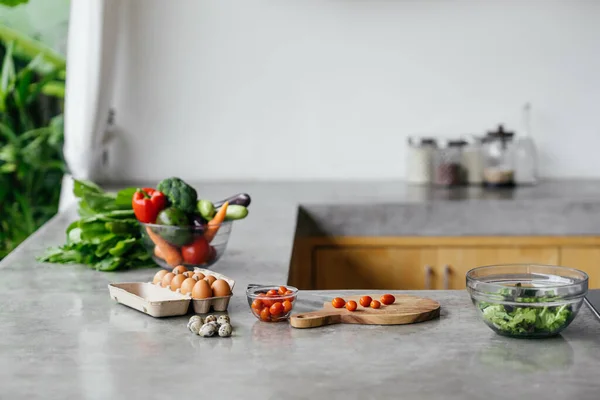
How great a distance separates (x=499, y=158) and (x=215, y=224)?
1.81 m

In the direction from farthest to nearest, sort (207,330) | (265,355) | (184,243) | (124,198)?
(124,198) < (184,243) < (207,330) < (265,355)

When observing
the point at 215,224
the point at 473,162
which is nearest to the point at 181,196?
the point at 215,224

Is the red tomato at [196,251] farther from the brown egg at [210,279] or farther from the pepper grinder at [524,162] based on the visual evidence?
the pepper grinder at [524,162]

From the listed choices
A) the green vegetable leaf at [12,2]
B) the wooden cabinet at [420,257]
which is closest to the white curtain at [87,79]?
the green vegetable leaf at [12,2]

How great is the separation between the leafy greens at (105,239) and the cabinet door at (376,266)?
1.03 m

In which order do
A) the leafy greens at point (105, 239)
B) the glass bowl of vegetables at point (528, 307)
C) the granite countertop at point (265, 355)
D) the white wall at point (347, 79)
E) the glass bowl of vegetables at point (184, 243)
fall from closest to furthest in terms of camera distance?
the granite countertop at point (265, 355), the glass bowl of vegetables at point (528, 307), the glass bowl of vegetables at point (184, 243), the leafy greens at point (105, 239), the white wall at point (347, 79)

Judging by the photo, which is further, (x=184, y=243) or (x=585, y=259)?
(x=585, y=259)

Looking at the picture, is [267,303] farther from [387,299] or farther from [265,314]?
[387,299]

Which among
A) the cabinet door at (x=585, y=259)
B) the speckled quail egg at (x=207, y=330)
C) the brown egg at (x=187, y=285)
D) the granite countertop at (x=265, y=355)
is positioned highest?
the brown egg at (x=187, y=285)

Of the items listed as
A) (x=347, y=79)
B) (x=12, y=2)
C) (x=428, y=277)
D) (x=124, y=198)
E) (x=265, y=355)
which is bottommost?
(x=428, y=277)

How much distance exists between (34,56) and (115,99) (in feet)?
1.46

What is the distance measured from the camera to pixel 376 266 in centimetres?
320

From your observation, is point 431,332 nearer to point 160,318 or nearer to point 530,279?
point 530,279

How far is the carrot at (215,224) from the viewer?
2.12m
